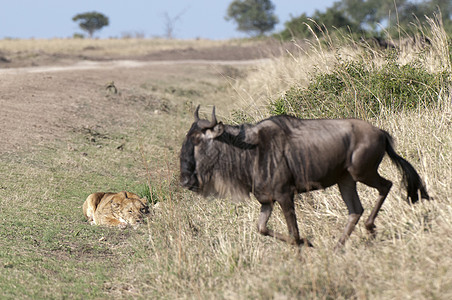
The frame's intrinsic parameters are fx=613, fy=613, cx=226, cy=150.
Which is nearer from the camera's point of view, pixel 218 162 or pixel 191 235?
pixel 218 162

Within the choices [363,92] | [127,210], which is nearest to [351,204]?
[127,210]

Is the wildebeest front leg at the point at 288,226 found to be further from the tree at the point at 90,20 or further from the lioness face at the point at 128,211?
the tree at the point at 90,20

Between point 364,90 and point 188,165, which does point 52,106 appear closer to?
point 364,90

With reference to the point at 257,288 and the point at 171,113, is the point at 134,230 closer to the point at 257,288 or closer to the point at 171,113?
the point at 257,288

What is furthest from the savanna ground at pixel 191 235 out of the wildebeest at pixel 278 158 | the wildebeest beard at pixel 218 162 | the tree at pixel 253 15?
the tree at pixel 253 15

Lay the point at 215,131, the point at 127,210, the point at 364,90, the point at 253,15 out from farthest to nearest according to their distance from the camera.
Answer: the point at 253,15 < the point at 364,90 < the point at 127,210 < the point at 215,131

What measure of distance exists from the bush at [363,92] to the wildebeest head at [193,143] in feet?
11.6

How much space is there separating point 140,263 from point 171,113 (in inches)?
388

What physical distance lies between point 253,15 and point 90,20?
2002 centimetres

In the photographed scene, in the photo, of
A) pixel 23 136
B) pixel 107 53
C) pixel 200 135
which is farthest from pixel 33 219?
pixel 107 53

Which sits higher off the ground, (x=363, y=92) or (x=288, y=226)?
(x=363, y=92)

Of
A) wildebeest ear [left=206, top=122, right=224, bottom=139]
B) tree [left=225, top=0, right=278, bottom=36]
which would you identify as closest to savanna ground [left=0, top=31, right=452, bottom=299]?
wildebeest ear [left=206, top=122, right=224, bottom=139]

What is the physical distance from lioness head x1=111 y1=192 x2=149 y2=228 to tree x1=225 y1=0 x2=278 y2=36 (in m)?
67.4

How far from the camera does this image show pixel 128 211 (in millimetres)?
7160
